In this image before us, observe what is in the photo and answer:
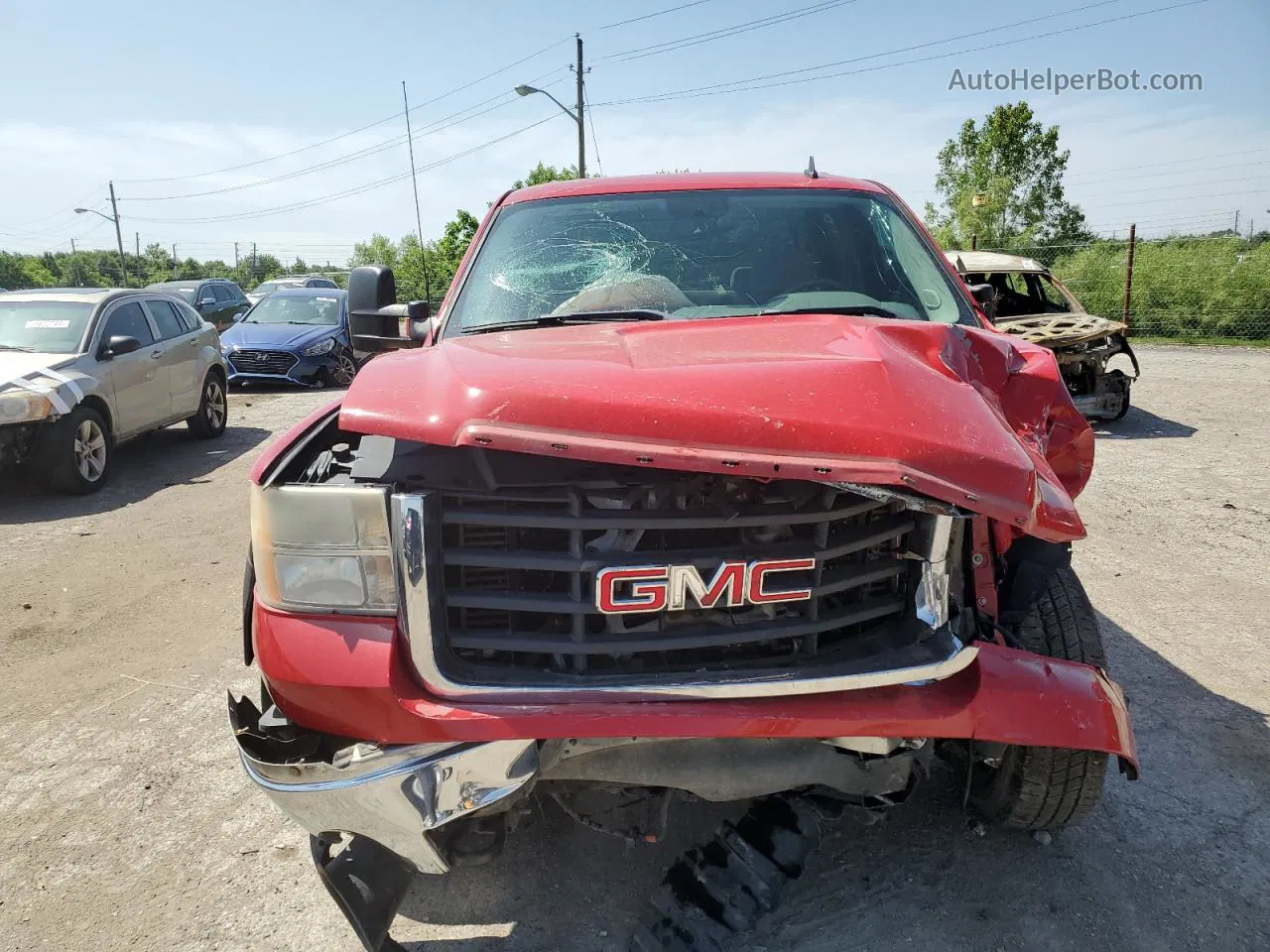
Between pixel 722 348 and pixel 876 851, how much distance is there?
5.07 feet

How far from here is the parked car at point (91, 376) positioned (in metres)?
6.82

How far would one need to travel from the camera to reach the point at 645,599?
1.73 metres

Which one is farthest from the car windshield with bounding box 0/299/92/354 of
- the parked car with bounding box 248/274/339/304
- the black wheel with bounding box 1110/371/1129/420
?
the parked car with bounding box 248/274/339/304

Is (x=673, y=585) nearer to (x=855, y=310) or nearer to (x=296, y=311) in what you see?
(x=855, y=310)

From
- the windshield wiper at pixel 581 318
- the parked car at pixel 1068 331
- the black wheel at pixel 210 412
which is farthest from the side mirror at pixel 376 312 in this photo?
the black wheel at pixel 210 412

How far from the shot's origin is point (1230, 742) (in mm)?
3074

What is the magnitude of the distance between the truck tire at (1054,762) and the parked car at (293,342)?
11.7 metres

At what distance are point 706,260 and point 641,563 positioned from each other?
68.2 inches

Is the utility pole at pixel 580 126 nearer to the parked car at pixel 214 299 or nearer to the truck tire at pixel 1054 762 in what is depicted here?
the parked car at pixel 214 299

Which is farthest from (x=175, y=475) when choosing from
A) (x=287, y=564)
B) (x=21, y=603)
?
(x=287, y=564)

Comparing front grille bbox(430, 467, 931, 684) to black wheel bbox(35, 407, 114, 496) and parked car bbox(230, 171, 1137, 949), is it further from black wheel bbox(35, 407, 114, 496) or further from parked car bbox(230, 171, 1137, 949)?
black wheel bbox(35, 407, 114, 496)

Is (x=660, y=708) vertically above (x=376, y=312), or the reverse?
(x=376, y=312)

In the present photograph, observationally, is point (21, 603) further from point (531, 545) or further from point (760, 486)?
point (760, 486)

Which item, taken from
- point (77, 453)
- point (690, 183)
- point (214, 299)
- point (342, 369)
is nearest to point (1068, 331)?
point (690, 183)
